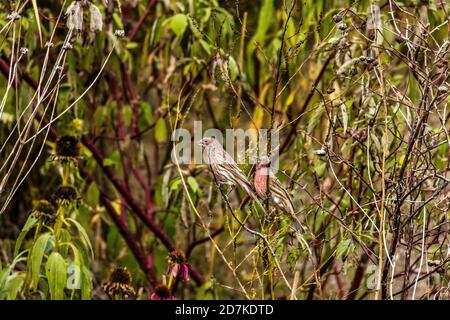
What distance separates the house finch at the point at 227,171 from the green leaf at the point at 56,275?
2.10ft

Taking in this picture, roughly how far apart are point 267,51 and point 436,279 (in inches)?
56.0

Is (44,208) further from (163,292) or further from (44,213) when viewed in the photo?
(163,292)

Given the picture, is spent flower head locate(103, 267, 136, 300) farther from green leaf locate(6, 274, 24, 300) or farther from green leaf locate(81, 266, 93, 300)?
green leaf locate(6, 274, 24, 300)

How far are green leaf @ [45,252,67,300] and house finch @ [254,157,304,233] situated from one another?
2.48 feet

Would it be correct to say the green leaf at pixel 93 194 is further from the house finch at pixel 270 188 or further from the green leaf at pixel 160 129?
the house finch at pixel 270 188

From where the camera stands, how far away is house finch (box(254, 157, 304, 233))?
197 centimetres

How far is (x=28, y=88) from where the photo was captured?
309cm

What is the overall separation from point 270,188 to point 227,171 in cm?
13

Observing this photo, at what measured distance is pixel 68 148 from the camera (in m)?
2.64

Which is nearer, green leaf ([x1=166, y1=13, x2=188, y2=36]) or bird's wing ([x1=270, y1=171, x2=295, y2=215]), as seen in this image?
bird's wing ([x1=270, y1=171, x2=295, y2=215])

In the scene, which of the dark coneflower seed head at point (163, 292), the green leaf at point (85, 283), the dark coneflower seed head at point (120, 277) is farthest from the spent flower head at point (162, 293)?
the green leaf at point (85, 283)

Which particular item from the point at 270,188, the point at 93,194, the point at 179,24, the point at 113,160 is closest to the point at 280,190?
the point at 270,188

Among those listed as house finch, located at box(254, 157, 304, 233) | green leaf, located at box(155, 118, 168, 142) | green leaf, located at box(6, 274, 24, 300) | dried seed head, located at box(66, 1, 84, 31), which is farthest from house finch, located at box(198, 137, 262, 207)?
green leaf, located at box(155, 118, 168, 142)
